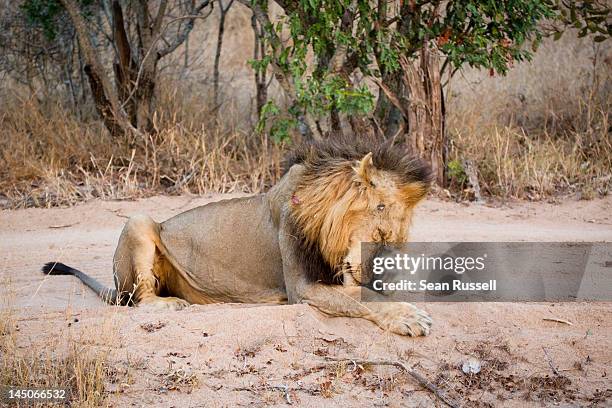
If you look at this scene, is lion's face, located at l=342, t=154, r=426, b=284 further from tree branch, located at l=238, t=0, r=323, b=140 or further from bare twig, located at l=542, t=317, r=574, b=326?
tree branch, located at l=238, t=0, r=323, b=140

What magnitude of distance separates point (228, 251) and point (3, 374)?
1.97 m

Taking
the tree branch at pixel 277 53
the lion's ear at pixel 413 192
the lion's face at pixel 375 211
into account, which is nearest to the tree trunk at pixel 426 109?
the tree branch at pixel 277 53

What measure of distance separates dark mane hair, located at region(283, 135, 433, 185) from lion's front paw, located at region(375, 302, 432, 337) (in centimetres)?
74

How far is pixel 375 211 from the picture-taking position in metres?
5.23

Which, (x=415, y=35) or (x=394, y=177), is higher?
(x=415, y=35)

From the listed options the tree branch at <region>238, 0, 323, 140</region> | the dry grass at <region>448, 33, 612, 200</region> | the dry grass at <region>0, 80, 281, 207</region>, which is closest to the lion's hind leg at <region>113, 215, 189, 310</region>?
the dry grass at <region>0, 80, 281, 207</region>

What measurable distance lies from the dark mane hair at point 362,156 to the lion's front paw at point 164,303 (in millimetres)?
1248

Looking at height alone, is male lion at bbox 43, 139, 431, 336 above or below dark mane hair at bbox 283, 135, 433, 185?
below

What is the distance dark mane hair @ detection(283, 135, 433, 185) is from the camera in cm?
539

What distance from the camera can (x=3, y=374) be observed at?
4570 mm

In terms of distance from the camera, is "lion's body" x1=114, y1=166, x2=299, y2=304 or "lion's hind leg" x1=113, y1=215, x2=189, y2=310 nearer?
"lion's body" x1=114, y1=166, x2=299, y2=304

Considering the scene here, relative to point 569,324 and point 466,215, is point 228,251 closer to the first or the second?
point 569,324

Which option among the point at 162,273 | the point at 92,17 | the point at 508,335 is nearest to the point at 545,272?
the point at 508,335

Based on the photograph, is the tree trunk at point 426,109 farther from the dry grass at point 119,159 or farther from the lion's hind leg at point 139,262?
the lion's hind leg at point 139,262
